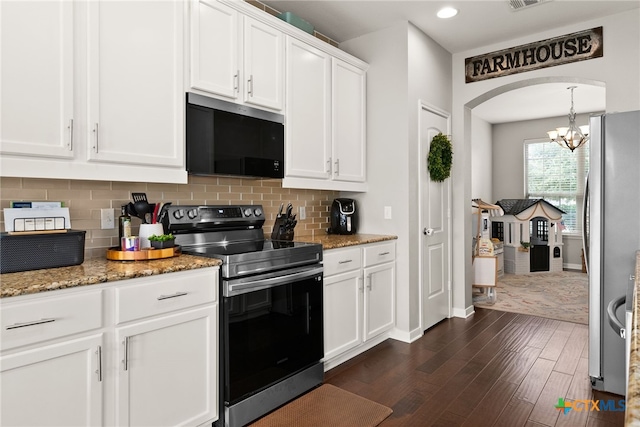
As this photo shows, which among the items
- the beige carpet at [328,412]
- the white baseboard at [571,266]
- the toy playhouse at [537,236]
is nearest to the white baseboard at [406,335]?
the beige carpet at [328,412]

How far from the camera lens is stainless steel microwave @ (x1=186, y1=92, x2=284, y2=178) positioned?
234 cm

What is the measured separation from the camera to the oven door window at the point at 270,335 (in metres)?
2.12

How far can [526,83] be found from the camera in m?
3.94

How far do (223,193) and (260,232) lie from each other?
39cm

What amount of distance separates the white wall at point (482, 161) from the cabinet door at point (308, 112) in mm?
4721

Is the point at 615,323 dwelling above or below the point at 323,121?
below

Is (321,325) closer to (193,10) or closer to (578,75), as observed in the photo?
(193,10)

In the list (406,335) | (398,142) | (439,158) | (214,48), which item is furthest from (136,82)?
(406,335)

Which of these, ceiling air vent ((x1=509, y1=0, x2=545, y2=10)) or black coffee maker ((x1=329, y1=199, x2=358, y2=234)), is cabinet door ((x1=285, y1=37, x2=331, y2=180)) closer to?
black coffee maker ((x1=329, y1=199, x2=358, y2=234))

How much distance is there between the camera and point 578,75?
3.58 metres

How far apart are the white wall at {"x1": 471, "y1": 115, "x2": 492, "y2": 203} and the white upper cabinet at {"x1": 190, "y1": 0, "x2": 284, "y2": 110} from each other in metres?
5.33

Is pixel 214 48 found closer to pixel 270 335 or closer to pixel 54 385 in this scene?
pixel 270 335

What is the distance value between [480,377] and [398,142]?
197 cm

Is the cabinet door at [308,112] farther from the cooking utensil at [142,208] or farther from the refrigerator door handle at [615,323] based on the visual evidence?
the refrigerator door handle at [615,323]
